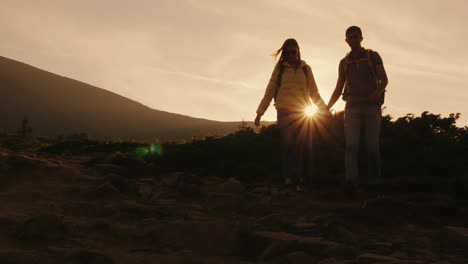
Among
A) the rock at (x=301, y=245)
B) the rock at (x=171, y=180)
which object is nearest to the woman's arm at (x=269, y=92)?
the rock at (x=171, y=180)

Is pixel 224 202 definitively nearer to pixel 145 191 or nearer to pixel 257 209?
pixel 257 209

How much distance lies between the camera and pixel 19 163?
493 centimetres

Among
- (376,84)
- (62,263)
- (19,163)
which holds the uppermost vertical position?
(376,84)

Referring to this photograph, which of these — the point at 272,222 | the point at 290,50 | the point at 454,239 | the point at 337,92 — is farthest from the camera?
the point at 337,92

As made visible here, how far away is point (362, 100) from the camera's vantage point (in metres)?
5.65

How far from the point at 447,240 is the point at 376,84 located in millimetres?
2853

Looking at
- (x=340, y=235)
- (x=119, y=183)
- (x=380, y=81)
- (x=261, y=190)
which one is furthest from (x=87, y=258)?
(x=380, y=81)

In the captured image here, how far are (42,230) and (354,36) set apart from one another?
4.56 meters

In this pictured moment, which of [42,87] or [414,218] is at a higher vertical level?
[42,87]

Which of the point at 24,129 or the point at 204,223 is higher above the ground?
the point at 24,129

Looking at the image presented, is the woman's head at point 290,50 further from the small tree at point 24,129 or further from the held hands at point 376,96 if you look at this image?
the small tree at point 24,129

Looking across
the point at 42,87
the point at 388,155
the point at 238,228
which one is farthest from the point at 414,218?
the point at 42,87

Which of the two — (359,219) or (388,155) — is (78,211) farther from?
(388,155)

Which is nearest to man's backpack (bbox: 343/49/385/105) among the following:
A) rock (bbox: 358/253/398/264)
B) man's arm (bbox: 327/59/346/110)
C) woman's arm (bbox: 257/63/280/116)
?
man's arm (bbox: 327/59/346/110)
